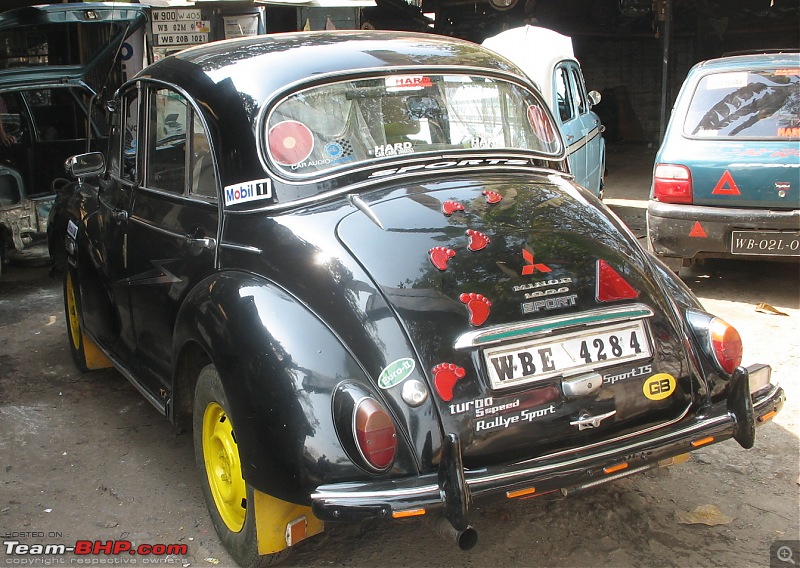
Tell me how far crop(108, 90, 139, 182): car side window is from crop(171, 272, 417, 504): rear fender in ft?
5.00

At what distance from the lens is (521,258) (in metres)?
3.01

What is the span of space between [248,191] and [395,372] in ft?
3.36

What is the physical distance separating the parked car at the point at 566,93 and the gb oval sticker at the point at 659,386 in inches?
211

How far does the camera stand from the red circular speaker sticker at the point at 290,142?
10.6 feet

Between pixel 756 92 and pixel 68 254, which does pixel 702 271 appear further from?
pixel 68 254

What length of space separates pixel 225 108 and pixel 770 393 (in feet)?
8.05

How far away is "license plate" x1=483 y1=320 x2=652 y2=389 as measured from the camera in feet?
9.22

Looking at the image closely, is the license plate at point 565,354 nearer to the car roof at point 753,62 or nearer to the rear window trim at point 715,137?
the rear window trim at point 715,137

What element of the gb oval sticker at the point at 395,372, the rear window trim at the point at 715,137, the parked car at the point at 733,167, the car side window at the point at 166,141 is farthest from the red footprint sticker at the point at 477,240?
the rear window trim at the point at 715,137

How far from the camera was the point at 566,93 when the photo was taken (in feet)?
29.2

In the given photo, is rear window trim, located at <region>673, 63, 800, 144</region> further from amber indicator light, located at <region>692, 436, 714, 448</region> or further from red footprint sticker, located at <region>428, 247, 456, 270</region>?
red footprint sticker, located at <region>428, 247, 456, 270</region>

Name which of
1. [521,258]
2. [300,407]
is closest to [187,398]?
[300,407]

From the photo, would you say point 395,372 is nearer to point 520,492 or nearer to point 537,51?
point 520,492

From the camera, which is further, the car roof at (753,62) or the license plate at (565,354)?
the car roof at (753,62)
